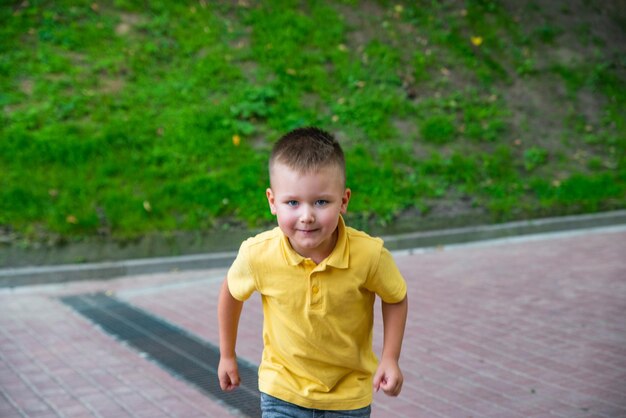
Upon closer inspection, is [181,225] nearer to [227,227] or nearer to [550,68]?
[227,227]

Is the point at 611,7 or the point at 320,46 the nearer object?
the point at 320,46

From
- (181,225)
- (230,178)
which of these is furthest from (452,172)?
(181,225)

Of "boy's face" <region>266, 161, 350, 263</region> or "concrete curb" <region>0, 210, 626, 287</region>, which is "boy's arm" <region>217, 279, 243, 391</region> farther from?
"concrete curb" <region>0, 210, 626, 287</region>

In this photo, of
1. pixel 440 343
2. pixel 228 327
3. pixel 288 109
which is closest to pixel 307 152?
pixel 228 327

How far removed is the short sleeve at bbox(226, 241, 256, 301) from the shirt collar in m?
0.14

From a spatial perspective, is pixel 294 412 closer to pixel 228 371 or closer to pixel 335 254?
pixel 228 371

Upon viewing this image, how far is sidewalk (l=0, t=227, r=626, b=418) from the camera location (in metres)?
4.90

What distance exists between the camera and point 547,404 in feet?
15.8

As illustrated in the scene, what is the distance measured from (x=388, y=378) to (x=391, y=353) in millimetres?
86

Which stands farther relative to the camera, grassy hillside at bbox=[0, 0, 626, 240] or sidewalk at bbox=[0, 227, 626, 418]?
grassy hillside at bbox=[0, 0, 626, 240]

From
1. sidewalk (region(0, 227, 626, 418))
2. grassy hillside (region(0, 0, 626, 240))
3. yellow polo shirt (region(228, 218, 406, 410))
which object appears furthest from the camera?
grassy hillside (region(0, 0, 626, 240))

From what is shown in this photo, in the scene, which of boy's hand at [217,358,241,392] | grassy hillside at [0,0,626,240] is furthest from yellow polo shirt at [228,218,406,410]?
grassy hillside at [0,0,626,240]

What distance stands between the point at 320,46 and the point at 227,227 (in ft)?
15.2

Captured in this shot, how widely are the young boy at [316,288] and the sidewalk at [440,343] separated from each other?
2.18 metres
